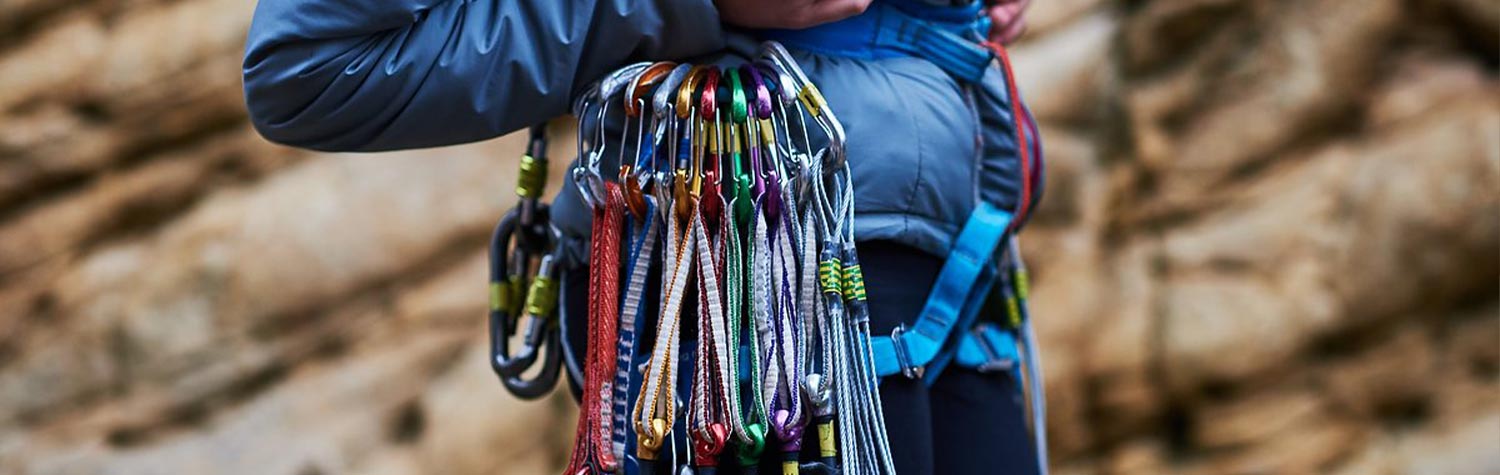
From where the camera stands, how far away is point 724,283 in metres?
1.03

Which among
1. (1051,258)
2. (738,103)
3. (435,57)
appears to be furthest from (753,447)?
(1051,258)

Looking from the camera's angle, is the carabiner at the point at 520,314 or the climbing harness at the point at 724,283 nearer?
the climbing harness at the point at 724,283

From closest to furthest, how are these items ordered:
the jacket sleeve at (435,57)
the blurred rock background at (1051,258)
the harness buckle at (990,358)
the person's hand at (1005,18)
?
the jacket sleeve at (435,57), the harness buckle at (990,358), the person's hand at (1005,18), the blurred rock background at (1051,258)

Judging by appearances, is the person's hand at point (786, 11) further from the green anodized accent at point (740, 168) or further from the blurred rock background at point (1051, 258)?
the blurred rock background at point (1051, 258)

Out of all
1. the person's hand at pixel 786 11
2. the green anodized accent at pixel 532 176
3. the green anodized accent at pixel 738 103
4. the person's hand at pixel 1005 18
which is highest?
the person's hand at pixel 1005 18

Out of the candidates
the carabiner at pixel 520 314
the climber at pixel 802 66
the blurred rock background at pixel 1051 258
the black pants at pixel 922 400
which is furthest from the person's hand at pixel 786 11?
the blurred rock background at pixel 1051 258

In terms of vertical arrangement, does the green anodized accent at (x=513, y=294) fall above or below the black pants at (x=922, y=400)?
above

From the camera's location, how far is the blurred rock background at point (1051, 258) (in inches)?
112

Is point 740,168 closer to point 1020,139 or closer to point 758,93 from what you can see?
point 758,93

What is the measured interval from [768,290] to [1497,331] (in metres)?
2.24

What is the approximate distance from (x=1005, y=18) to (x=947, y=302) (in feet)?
1.31

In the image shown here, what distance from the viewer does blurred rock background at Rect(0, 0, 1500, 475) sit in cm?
283

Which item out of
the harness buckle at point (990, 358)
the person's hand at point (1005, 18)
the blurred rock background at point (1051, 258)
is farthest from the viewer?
the blurred rock background at point (1051, 258)

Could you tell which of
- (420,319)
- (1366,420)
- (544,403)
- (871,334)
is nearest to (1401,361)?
(1366,420)
